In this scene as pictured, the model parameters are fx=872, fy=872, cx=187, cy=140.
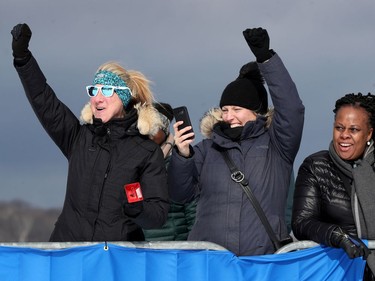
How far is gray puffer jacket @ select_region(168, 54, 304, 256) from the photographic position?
617 cm

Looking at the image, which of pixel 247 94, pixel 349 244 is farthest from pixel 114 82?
pixel 349 244

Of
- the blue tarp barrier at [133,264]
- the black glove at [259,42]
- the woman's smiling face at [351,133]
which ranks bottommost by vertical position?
the blue tarp barrier at [133,264]

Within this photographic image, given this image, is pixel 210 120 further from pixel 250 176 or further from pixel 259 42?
pixel 259 42

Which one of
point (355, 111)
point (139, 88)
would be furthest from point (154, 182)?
point (355, 111)

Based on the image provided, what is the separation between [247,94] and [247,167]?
2.21ft

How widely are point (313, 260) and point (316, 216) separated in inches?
12.5

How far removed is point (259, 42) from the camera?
6.13 m

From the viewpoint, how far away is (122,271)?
19.4 feet

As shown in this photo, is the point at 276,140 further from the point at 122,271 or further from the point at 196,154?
the point at 122,271

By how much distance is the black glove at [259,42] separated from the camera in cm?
610

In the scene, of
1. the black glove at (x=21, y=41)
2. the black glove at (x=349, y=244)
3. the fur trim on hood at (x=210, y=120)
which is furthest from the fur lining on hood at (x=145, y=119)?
the black glove at (x=349, y=244)

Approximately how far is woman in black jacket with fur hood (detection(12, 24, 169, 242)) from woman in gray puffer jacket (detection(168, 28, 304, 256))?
0.27m

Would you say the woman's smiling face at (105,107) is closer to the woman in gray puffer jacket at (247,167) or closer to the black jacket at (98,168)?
the black jacket at (98,168)

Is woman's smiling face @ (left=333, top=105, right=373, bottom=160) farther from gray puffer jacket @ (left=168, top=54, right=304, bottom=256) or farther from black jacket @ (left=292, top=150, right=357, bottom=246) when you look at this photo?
gray puffer jacket @ (left=168, top=54, right=304, bottom=256)
